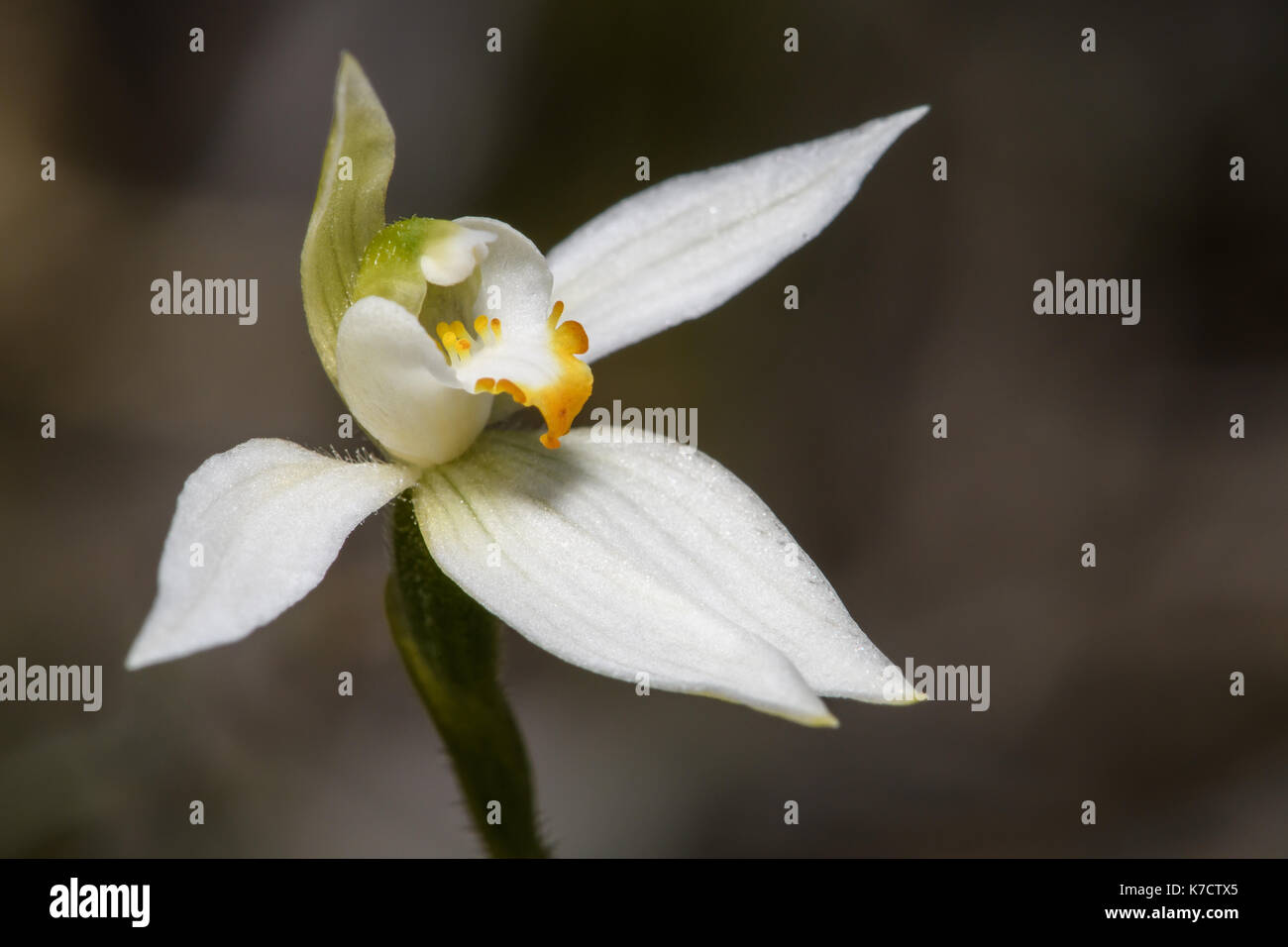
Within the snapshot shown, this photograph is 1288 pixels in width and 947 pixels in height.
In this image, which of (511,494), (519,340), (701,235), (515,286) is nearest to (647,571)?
(511,494)

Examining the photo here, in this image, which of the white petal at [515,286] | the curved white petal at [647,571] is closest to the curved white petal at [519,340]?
the white petal at [515,286]

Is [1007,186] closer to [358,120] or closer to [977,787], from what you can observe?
[977,787]

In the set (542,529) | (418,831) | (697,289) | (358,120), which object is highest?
(358,120)

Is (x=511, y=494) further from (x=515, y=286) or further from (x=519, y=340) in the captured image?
(x=515, y=286)

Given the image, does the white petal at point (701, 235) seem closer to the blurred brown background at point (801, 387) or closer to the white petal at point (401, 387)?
the white petal at point (401, 387)

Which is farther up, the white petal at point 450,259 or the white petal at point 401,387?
the white petal at point 450,259

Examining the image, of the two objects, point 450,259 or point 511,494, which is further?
point 511,494
